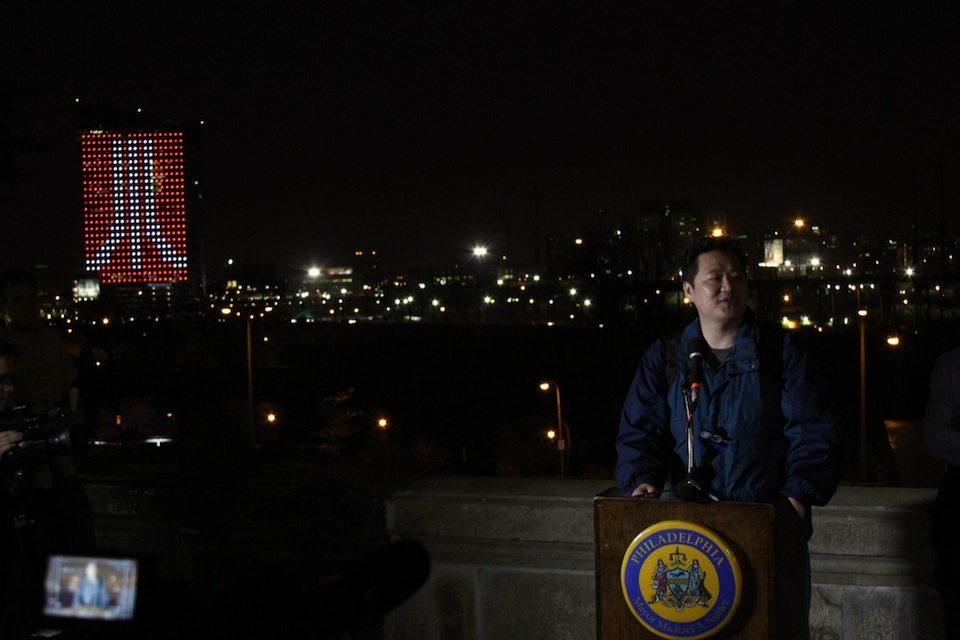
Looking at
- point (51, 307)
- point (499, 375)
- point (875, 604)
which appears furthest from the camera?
point (51, 307)

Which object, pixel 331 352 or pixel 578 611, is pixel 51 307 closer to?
pixel 331 352

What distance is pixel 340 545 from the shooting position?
4.43 m

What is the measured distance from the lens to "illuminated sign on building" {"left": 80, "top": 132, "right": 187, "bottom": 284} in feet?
395

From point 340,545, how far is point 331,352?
212 feet

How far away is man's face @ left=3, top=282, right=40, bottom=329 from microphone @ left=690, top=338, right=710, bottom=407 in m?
3.15

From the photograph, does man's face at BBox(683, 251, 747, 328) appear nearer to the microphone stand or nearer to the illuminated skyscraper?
the microphone stand

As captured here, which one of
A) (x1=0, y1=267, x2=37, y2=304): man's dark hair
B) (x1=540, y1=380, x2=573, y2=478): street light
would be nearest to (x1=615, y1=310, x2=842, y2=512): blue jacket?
(x1=0, y1=267, x2=37, y2=304): man's dark hair

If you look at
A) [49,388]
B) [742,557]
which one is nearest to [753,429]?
[742,557]

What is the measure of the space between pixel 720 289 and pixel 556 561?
1380 mm

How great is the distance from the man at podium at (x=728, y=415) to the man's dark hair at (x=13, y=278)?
3.07m

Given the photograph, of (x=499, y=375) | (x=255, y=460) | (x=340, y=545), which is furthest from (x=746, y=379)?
(x=499, y=375)

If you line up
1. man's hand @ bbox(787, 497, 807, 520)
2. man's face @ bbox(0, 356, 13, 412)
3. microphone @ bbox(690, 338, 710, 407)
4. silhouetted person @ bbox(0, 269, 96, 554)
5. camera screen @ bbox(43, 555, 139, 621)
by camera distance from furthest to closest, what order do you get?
silhouetted person @ bbox(0, 269, 96, 554), man's face @ bbox(0, 356, 13, 412), microphone @ bbox(690, 338, 710, 407), man's hand @ bbox(787, 497, 807, 520), camera screen @ bbox(43, 555, 139, 621)

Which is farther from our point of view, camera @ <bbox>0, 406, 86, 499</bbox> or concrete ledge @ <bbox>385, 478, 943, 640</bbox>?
camera @ <bbox>0, 406, 86, 499</bbox>

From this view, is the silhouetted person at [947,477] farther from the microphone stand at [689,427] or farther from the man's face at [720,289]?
the microphone stand at [689,427]
